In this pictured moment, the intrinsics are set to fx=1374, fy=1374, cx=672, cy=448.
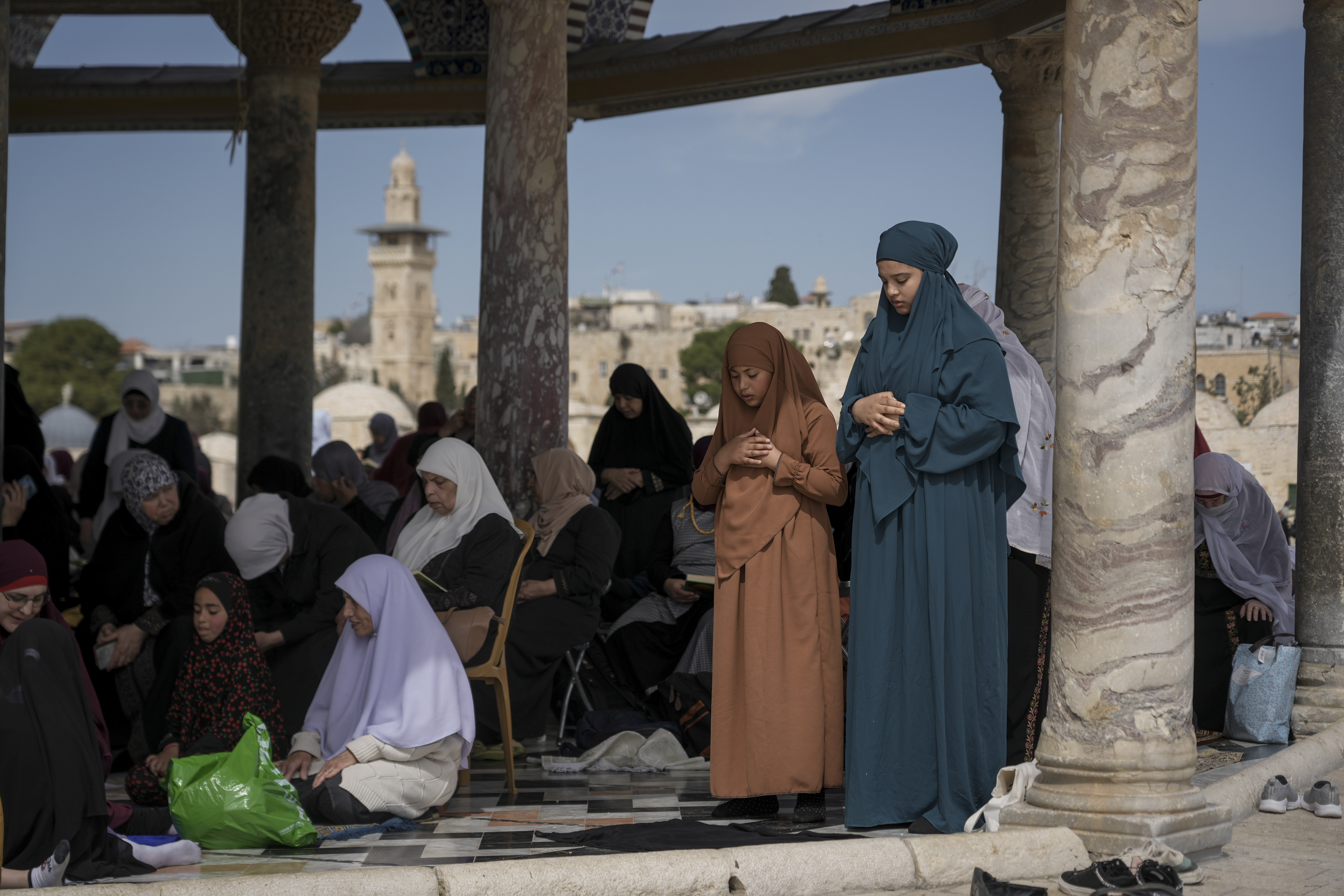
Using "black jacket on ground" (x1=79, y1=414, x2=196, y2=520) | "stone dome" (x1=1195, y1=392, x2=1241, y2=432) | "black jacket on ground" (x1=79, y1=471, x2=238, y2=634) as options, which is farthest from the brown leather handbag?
"stone dome" (x1=1195, y1=392, x2=1241, y2=432)

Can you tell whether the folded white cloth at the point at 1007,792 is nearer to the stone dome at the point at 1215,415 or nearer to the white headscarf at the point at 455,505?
the white headscarf at the point at 455,505

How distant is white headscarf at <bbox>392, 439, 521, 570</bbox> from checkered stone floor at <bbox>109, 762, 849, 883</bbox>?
31.7 inches

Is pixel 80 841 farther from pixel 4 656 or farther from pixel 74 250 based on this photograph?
pixel 74 250

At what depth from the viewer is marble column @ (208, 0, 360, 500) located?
7.80m

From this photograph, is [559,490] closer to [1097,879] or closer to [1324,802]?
[1324,802]

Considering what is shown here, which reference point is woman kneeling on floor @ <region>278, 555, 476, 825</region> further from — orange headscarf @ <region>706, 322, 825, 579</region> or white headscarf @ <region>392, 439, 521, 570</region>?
orange headscarf @ <region>706, 322, 825, 579</region>

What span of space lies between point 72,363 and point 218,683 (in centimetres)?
5109

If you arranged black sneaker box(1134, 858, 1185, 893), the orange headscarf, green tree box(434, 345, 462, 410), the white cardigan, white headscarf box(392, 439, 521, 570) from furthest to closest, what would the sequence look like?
green tree box(434, 345, 462, 410), white headscarf box(392, 439, 521, 570), the white cardigan, the orange headscarf, black sneaker box(1134, 858, 1185, 893)

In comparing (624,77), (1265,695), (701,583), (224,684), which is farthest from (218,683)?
(624,77)

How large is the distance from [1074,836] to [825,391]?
4848cm

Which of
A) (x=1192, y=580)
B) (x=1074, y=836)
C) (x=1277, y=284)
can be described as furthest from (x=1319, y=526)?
(x=1277, y=284)

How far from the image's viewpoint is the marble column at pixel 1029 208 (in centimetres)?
751

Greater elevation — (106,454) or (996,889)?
(106,454)

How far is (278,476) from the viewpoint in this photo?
5602 mm
